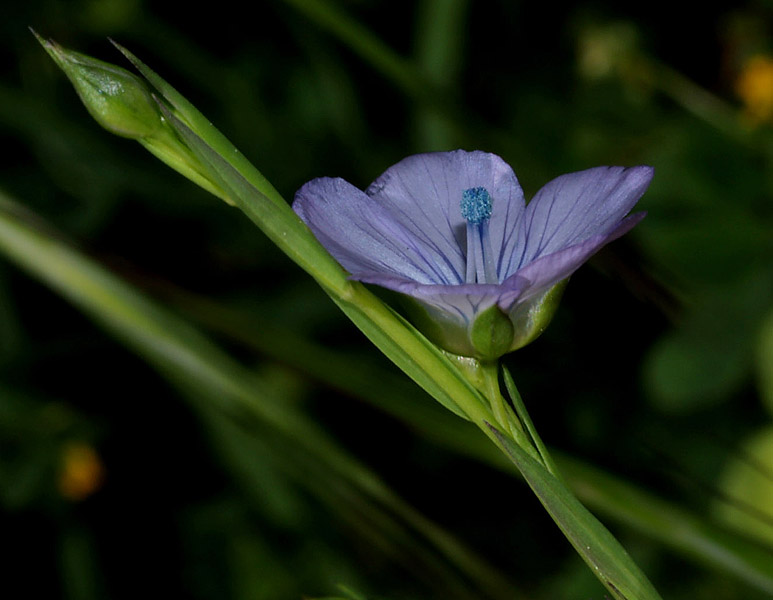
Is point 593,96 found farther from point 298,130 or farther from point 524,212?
point 524,212

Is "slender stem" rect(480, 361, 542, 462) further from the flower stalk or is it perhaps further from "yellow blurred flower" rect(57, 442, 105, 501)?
"yellow blurred flower" rect(57, 442, 105, 501)

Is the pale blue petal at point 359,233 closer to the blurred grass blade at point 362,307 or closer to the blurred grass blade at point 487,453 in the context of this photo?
the blurred grass blade at point 362,307

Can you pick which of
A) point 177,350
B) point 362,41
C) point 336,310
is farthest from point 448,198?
point 336,310

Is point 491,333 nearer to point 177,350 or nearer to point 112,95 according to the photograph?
point 112,95

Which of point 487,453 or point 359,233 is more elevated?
point 359,233

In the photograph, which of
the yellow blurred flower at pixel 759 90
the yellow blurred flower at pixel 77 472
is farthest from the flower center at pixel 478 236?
the yellow blurred flower at pixel 759 90
